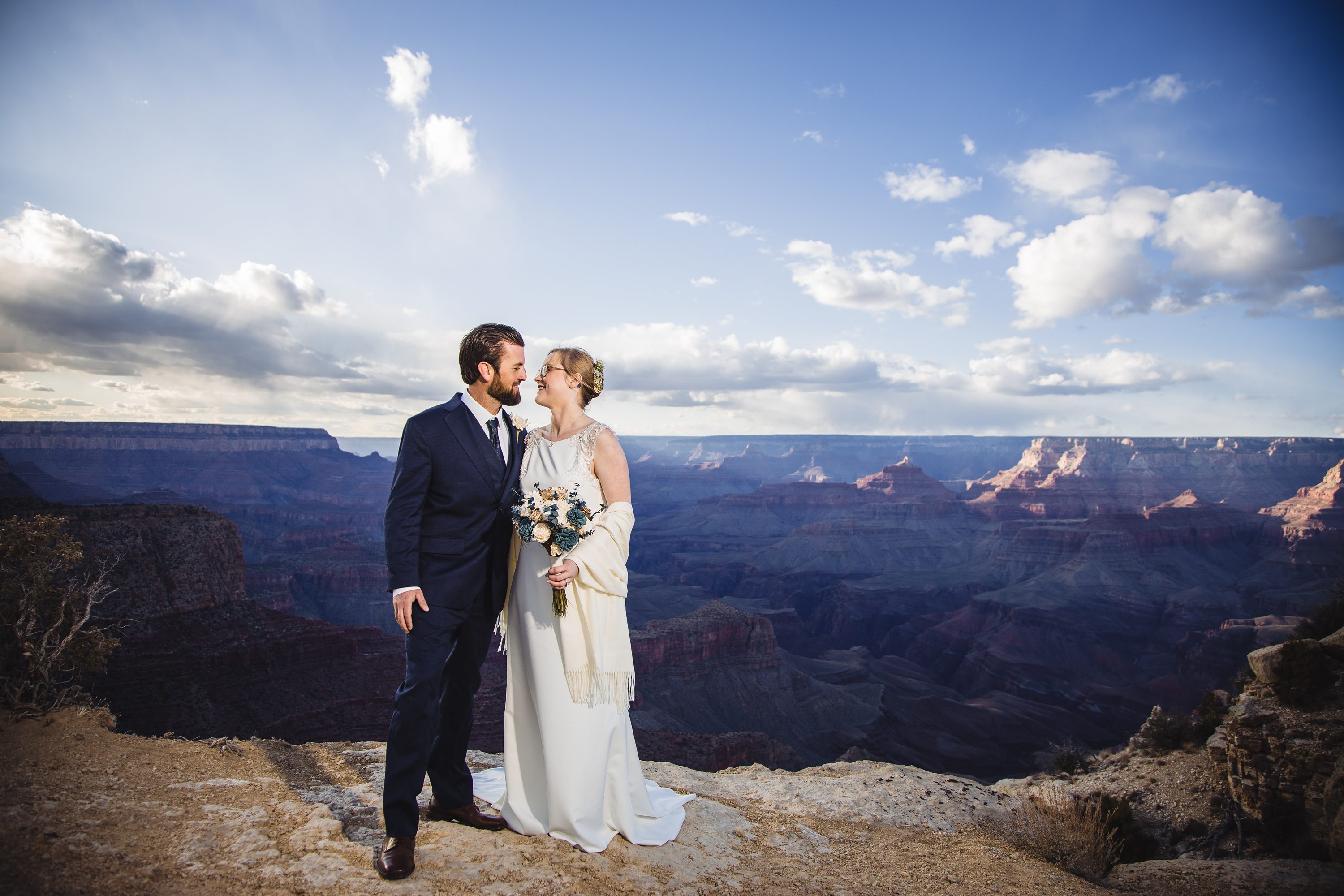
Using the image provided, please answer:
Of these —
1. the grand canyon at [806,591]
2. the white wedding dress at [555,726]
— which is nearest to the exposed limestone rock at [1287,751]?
the white wedding dress at [555,726]

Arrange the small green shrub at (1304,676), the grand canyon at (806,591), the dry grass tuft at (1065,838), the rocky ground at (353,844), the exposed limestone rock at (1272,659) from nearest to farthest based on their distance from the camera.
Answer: the rocky ground at (353,844), the dry grass tuft at (1065,838), the small green shrub at (1304,676), the exposed limestone rock at (1272,659), the grand canyon at (806,591)

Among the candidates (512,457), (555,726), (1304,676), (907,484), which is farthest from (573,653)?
(907,484)

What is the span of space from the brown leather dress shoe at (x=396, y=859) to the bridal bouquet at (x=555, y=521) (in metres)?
1.38

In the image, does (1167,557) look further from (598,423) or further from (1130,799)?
(598,423)

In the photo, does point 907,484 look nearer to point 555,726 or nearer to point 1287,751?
point 1287,751

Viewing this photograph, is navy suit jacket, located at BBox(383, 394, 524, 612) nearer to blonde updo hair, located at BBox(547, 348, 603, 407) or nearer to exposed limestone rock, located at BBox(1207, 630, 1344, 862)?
blonde updo hair, located at BBox(547, 348, 603, 407)

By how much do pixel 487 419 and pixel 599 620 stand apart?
141cm

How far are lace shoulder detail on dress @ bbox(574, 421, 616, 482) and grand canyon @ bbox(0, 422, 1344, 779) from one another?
22.5 metres

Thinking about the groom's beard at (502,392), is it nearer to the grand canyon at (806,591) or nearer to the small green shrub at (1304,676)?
the small green shrub at (1304,676)

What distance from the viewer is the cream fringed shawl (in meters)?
3.73

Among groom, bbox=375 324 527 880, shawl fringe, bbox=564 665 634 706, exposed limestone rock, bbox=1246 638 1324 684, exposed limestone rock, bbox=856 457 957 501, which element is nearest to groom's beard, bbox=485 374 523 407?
groom, bbox=375 324 527 880

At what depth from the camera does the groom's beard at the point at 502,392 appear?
12.7ft

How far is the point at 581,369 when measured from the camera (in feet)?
13.5

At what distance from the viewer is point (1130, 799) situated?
9.24 meters
